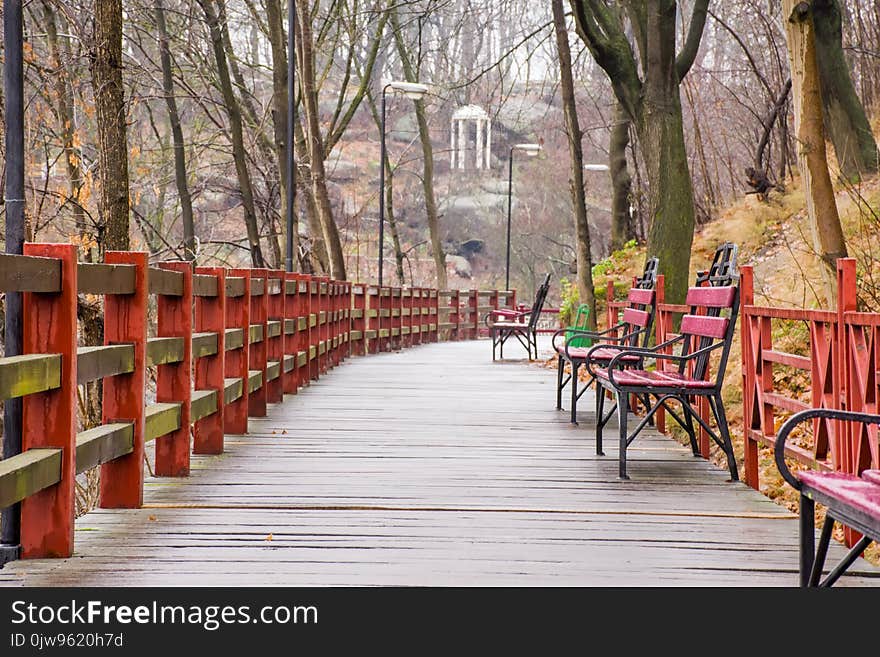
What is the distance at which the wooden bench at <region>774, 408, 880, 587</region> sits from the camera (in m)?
3.42

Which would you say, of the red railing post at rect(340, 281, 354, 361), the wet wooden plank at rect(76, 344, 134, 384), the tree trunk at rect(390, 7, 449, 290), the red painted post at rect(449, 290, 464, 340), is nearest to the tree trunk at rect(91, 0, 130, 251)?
the wet wooden plank at rect(76, 344, 134, 384)

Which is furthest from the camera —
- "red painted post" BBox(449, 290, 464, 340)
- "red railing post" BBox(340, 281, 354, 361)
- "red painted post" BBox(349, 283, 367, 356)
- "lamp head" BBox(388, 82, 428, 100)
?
"red painted post" BBox(449, 290, 464, 340)

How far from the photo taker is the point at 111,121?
11.1 meters

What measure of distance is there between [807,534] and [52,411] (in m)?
2.76

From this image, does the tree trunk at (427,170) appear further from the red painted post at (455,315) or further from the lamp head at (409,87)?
the lamp head at (409,87)

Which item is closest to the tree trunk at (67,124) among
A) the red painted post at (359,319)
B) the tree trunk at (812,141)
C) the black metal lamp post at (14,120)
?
the red painted post at (359,319)

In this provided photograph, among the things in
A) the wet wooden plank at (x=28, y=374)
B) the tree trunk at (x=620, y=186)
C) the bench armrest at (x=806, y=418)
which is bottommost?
the bench armrest at (x=806, y=418)

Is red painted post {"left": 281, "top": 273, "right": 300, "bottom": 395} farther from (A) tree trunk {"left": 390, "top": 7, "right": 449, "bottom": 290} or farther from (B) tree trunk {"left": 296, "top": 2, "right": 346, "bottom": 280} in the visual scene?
(A) tree trunk {"left": 390, "top": 7, "right": 449, "bottom": 290}

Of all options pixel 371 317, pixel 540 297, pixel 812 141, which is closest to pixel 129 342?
pixel 812 141

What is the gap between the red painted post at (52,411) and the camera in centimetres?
466

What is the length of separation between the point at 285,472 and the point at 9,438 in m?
2.53

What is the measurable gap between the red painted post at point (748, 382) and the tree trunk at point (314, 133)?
55.6ft

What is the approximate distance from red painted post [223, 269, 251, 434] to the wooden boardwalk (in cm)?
17
